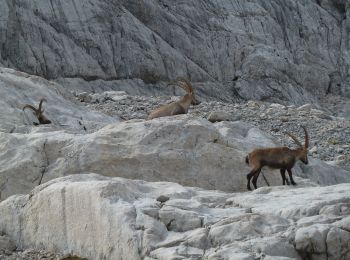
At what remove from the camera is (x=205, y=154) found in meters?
12.5

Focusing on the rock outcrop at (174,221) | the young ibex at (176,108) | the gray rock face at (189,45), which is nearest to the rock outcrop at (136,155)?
the rock outcrop at (174,221)

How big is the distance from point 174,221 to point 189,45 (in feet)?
119

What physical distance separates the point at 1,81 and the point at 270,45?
101 ft

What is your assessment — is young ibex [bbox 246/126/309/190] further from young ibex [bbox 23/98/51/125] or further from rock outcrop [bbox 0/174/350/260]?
young ibex [bbox 23/98/51/125]

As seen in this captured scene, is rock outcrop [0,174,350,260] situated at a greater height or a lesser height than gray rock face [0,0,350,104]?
greater

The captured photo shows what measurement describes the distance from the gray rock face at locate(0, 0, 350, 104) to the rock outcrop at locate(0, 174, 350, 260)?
93.3 feet

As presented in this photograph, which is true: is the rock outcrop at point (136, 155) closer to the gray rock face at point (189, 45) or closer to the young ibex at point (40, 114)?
the young ibex at point (40, 114)

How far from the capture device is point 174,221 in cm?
828

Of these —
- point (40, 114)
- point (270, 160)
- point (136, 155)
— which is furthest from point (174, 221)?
point (40, 114)

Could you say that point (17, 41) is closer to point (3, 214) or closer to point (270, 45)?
point (270, 45)

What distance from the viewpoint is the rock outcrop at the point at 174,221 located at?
24.7 feet

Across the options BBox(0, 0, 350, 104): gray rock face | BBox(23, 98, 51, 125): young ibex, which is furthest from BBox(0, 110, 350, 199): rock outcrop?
BBox(0, 0, 350, 104): gray rock face

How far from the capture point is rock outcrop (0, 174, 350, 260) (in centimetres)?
753

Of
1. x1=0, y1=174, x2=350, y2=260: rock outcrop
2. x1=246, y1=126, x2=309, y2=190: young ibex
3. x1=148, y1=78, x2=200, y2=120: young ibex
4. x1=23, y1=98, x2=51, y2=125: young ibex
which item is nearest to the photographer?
x1=0, y1=174, x2=350, y2=260: rock outcrop
